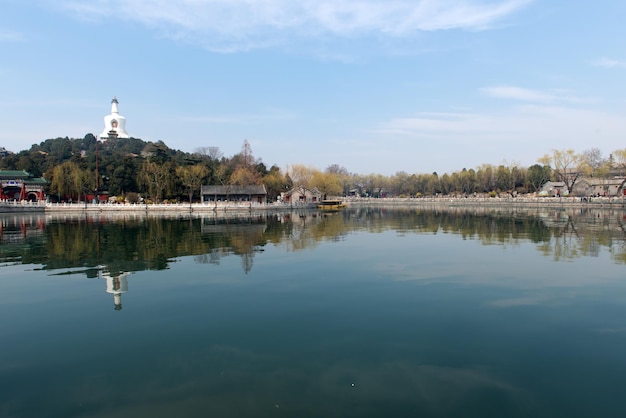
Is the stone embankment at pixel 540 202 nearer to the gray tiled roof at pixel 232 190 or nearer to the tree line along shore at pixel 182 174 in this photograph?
the tree line along shore at pixel 182 174

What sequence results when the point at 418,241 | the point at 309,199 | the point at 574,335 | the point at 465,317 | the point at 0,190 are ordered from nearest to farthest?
1. the point at 574,335
2. the point at 465,317
3. the point at 418,241
4. the point at 0,190
5. the point at 309,199

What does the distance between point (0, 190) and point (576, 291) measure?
2988 inches

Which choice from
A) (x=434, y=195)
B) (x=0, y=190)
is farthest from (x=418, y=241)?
(x=434, y=195)

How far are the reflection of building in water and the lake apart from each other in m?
0.10

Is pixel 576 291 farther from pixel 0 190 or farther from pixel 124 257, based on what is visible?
pixel 0 190

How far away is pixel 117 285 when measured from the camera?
12609mm

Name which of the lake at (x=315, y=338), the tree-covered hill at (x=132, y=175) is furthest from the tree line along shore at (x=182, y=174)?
the lake at (x=315, y=338)

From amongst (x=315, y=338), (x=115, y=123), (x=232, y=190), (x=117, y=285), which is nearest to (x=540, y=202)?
(x=232, y=190)

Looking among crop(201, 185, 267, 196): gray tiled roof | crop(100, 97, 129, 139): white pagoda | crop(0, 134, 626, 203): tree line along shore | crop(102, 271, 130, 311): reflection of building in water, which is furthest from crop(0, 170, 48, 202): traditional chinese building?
crop(102, 271, 130, 311): reflection of building in water

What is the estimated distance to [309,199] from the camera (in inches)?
2965

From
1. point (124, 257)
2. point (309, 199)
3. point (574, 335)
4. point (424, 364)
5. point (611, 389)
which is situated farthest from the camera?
point (309, 199)

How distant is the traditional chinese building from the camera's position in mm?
64500

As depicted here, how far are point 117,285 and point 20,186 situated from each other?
6535cm

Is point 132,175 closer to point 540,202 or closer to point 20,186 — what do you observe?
point 20,186
